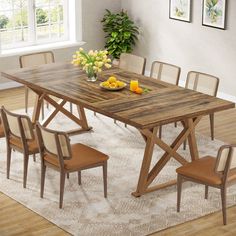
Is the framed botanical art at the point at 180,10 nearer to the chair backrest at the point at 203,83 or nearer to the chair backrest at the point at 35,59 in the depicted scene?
the chair backrest at the point at 203,83

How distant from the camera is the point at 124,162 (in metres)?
8.70

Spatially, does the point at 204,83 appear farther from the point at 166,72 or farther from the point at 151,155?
the point at 151,155

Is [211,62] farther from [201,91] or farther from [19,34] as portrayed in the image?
[19,34]

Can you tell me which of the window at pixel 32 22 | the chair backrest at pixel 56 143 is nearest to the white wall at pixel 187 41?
the window at pixel 32 22

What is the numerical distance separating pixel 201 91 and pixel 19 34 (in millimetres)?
3926

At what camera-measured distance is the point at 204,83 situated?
9352 millimetres

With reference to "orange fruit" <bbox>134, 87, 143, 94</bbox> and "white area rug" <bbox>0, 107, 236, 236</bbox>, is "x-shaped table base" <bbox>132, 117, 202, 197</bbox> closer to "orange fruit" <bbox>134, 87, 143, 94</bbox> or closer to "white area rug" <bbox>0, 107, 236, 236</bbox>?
"white area rug" <bbox>0, 107, 236, 236</bbox>

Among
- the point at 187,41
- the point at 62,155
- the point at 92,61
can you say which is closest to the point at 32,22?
the point at 187,41

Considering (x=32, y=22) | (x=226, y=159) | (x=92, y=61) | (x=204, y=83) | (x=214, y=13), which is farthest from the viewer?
(x=32, y=22)

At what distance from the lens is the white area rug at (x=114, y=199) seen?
7.17 meters

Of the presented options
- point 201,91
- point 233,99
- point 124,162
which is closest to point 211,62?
point 233,99

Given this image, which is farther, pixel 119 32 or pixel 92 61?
pixel 119 32

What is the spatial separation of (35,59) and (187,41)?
→ 98.9 inches

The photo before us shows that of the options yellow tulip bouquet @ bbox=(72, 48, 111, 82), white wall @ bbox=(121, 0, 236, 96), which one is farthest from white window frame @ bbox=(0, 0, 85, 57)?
yellow tulip bouquet @ bbox=(72, 48, 111, 82)
